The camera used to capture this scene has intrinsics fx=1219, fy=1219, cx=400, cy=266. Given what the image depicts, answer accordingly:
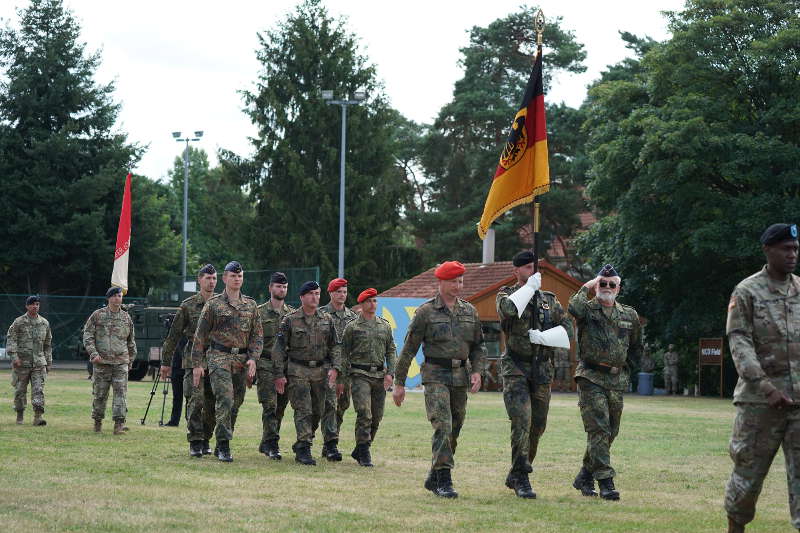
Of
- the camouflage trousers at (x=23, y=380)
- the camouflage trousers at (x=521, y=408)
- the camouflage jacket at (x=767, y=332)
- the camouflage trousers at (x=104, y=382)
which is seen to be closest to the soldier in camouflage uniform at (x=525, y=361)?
the camouflage trousers at (x=521, y=408)

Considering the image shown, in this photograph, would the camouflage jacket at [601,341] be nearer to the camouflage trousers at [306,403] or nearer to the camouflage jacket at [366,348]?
the camouflage jacket at [366,348]

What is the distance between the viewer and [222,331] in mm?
14273

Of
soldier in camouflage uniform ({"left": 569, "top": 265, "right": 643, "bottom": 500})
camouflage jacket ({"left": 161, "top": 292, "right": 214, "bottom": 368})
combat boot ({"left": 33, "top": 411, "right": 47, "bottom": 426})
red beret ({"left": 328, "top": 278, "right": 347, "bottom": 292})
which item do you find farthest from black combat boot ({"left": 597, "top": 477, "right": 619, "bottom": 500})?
combat boot ({"left": 33, "top": 411, "right": 47, "bottom": 426})

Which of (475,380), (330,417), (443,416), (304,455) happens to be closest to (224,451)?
(304,455)

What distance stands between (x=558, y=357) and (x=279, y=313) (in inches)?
198

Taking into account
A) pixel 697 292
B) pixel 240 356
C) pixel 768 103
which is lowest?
pixel 240 356

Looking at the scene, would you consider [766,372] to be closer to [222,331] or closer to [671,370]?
[222,331]

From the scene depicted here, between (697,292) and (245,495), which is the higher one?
(697,292)

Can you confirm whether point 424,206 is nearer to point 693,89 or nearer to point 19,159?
point 19,159

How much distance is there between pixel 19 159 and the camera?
187ft

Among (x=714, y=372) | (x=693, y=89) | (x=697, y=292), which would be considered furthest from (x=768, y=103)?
(x=714, y=372)

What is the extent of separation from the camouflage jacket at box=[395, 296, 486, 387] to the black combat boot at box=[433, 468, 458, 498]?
86cm

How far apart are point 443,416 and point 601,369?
1.55 metres

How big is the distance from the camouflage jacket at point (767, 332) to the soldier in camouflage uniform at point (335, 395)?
709 cm
